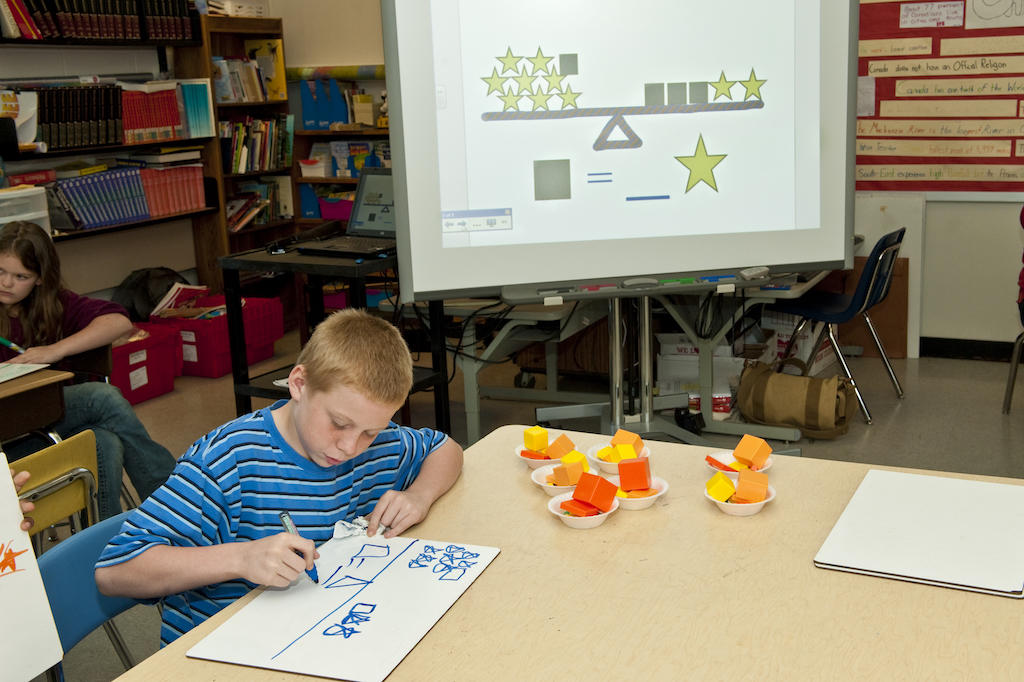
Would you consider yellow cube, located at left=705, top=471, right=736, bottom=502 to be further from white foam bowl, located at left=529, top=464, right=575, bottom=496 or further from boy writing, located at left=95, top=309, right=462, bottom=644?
boy writing, located at left=95, top=309, right=462, bottom=644

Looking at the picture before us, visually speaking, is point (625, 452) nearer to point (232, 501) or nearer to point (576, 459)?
point (576, 459)

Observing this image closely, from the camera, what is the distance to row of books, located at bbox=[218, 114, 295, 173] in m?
5.76

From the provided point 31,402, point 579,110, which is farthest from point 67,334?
point 579,110

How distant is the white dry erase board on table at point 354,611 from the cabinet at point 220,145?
4464 mm

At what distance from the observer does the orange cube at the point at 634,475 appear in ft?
5.11

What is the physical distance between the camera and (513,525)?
1513mm

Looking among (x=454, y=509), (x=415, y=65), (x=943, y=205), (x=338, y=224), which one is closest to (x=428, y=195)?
(x=415, y=65)

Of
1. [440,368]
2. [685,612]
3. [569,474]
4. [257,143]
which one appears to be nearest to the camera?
[685,612]

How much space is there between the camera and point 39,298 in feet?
10.2

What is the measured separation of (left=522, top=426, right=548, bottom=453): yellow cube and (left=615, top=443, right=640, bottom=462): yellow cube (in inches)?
5.2

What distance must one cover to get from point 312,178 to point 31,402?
3724mm

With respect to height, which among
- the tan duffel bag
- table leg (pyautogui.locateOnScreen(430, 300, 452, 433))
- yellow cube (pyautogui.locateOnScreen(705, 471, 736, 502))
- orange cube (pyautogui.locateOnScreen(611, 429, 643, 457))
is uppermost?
orange cube (pyautogui.locateOnScreen(611, 429, 643, 457))

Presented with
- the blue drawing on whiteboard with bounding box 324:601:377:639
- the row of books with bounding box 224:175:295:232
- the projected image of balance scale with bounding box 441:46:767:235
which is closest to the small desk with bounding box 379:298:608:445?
the projected image of balance scale with bounding box 441:46:767:235

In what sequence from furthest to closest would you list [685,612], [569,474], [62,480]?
[62,480], [569,474], [685,612]
